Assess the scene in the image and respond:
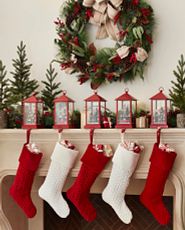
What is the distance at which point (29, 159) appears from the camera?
8.36ft

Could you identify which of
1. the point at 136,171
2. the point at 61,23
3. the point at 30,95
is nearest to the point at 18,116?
the point at 30,95

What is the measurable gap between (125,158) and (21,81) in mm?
961

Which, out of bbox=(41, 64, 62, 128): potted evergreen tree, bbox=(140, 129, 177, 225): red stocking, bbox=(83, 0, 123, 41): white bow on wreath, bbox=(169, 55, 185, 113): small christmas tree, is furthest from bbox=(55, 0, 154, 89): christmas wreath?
bbox=(140, 129, 177, 225): red stocking

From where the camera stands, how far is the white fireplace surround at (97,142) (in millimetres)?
2371

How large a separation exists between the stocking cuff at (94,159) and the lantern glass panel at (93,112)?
0.16 meters

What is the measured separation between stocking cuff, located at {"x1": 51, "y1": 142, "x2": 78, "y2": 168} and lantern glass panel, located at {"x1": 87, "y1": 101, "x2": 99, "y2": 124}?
0.72ft

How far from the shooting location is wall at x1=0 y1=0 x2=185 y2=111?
2.71m

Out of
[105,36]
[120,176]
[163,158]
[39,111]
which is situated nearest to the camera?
[163,158]

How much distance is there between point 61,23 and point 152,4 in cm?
64

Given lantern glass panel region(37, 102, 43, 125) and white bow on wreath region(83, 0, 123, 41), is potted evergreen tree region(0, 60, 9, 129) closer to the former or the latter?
lantern glass panel region(37, 102, 43, 125)

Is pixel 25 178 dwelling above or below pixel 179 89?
below

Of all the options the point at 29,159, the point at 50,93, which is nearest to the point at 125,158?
the point at 29,159

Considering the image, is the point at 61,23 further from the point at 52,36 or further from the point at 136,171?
the point at 136,171

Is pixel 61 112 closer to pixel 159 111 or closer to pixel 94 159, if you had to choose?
pixel 94 159
